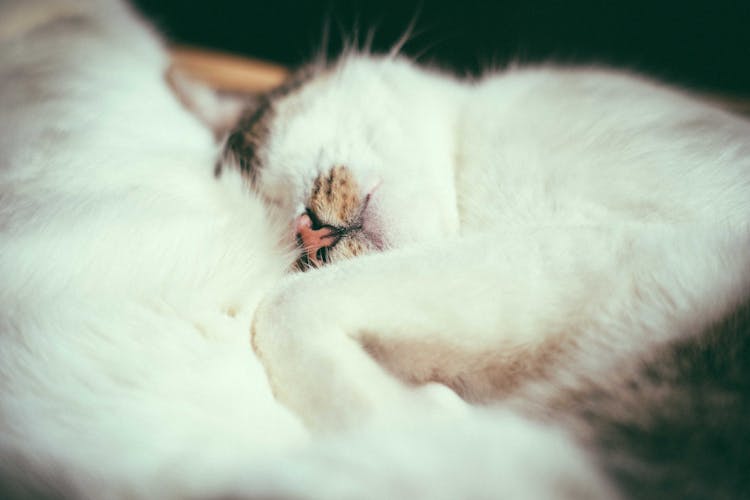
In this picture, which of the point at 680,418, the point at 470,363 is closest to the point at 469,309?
the point at 470,363

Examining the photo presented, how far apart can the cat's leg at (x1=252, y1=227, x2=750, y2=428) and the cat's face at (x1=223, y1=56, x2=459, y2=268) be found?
0.56 ft

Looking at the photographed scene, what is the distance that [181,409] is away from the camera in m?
0.44

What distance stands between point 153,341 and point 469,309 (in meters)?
0.30

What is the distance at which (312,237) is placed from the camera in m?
0.68

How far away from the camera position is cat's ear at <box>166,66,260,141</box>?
37.7 inches

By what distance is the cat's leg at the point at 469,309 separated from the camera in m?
0.46

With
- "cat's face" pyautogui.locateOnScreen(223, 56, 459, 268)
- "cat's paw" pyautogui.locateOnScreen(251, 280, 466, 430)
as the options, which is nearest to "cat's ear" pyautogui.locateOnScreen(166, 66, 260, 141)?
"cat's face" pyautogui.locateOnScreen(223, 56, 459, 268)

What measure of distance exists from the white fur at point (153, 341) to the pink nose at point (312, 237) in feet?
0.12

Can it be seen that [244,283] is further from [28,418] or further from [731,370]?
[731,370]

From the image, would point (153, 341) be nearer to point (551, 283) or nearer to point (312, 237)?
point (312, 237)

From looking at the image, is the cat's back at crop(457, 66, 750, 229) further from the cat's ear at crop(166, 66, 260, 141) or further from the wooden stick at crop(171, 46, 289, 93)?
the wooden stick at crop(171, 46, 289, 93)

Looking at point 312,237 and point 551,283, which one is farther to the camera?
point 312,237

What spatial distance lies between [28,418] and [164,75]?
710 mm

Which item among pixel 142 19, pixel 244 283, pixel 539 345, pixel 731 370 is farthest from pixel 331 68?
pixel 731 370
